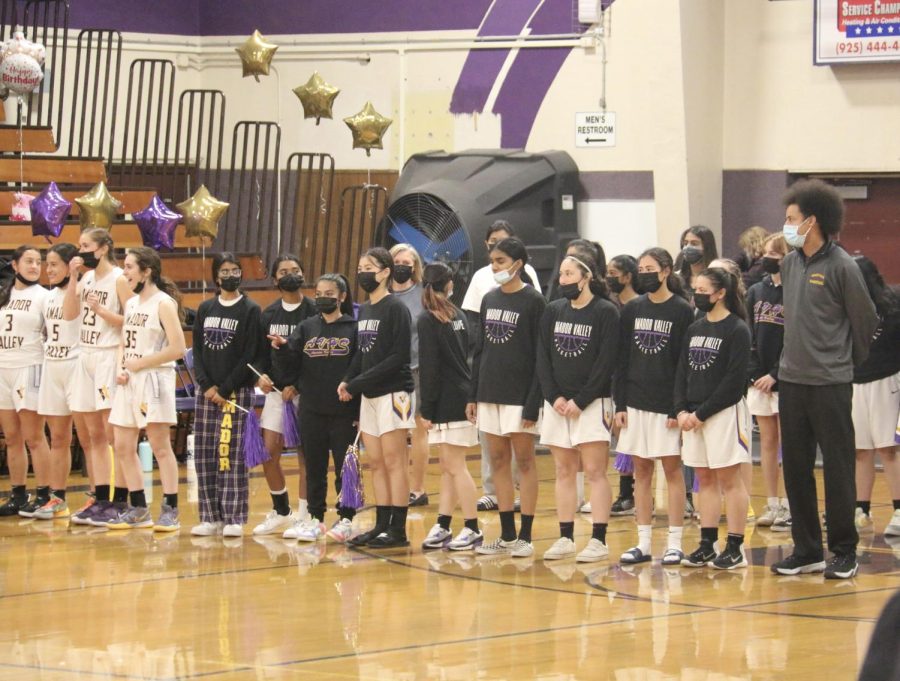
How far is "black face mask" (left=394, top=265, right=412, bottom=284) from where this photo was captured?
8.31 meters

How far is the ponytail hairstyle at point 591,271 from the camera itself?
24.1 ft

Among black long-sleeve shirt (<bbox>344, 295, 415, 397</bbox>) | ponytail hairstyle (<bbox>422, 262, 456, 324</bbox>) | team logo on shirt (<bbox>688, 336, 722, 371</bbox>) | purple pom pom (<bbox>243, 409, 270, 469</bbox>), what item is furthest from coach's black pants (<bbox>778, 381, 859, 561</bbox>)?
purple pom pom (<bbox>243, 409, 270, 469</bbox>)

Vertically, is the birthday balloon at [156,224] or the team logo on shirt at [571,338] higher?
the birthday balloon at [156,224]

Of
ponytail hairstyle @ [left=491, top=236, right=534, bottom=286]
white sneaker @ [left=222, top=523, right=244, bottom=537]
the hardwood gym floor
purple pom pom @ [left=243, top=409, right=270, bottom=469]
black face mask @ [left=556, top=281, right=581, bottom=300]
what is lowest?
the hardwood gym floor

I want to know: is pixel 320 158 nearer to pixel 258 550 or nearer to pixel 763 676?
pixel 258 550

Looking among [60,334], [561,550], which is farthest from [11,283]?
[561,550]

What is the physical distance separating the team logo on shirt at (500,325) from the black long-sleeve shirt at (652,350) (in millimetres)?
556

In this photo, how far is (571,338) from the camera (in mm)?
7328

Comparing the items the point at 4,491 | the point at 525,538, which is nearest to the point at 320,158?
the point at 4,491

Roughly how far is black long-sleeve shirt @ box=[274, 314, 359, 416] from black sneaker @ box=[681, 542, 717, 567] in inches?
76.8

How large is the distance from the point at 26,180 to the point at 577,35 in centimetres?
513

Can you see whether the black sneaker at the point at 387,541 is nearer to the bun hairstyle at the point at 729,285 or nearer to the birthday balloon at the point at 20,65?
the bun hairstyle at the point at 729,285

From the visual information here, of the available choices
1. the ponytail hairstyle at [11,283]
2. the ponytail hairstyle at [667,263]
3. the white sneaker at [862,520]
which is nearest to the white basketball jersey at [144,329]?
the ponytail hairstyle at [11,283]

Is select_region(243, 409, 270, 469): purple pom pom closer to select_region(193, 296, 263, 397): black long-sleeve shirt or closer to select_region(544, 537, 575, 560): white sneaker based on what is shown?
select_region(193, 296, 263, 397): black long-sleeve shirt
